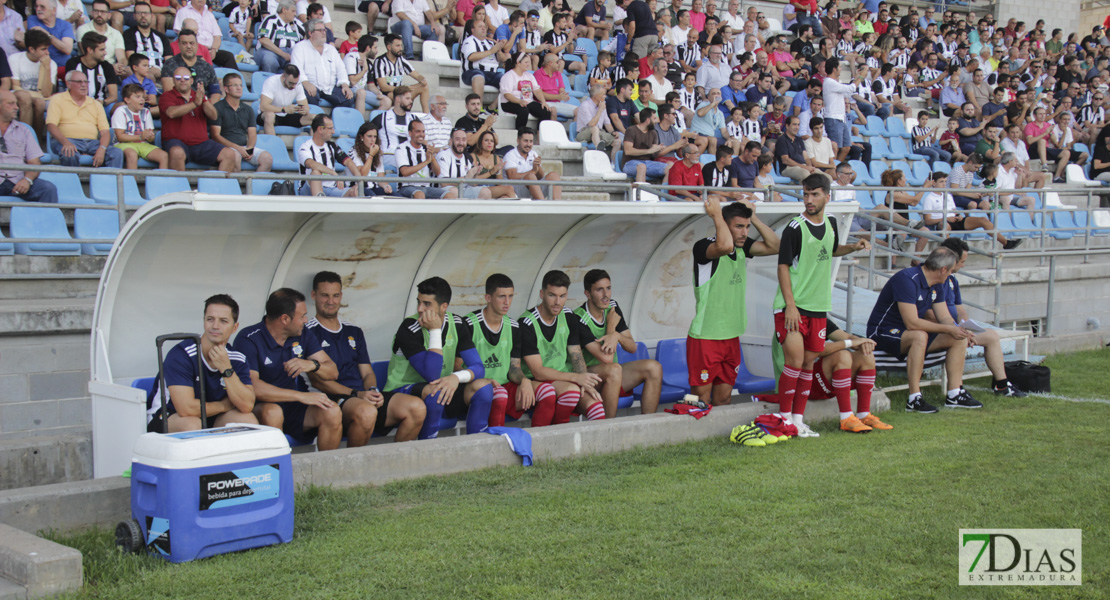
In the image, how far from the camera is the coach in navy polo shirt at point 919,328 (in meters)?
8.48

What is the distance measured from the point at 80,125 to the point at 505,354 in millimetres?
5138

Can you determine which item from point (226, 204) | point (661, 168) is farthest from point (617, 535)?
point (661, 168)

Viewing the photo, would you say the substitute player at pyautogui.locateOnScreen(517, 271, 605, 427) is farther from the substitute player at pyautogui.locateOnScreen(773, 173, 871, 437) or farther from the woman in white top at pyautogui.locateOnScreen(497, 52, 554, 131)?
the woman in white top at pyautogui.locateOnScreen(497, 52, 554, 131)

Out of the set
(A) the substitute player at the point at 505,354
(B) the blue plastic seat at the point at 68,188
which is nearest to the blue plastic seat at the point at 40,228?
(B) the blue plastic seat at the point at 68,188

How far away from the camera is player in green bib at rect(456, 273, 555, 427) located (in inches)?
279

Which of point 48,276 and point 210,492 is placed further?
point 48,276

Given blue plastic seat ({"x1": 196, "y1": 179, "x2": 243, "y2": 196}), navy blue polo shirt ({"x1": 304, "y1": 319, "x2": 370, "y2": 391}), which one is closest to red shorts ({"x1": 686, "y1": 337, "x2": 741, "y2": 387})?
navy blue polo shirt ({"x1": 304, "y1": 319, "x2": 370, "y2": 391})

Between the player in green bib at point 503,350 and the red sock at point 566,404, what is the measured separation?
0.10 meters

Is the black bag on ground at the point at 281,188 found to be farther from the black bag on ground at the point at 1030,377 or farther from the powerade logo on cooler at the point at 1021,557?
the black bag on ground at the point at 1030,377

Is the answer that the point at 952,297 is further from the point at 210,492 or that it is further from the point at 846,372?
the point at 210,492

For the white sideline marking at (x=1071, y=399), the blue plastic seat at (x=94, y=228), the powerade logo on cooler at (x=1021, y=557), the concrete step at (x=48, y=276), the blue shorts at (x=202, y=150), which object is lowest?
the white sideline marking at (x=1071, y=399)

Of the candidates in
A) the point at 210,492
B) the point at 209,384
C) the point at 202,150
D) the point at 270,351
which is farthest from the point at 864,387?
the point at 202,150

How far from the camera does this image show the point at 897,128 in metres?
17.9

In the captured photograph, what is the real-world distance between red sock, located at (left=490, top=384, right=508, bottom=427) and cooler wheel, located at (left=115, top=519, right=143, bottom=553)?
2.80m
